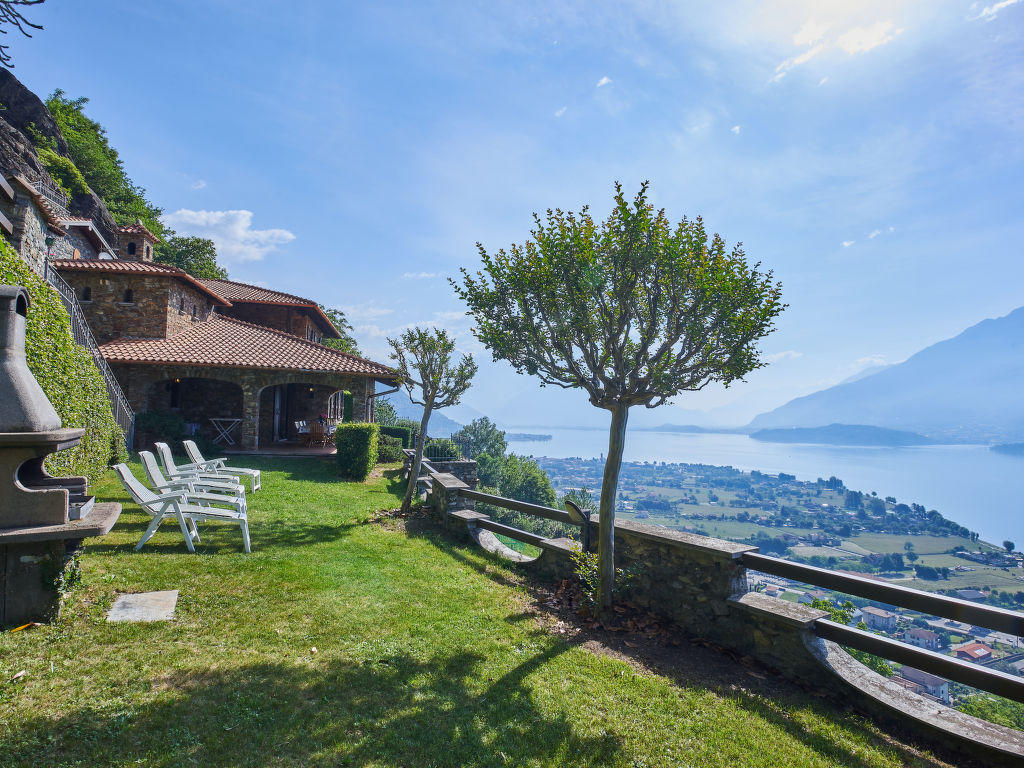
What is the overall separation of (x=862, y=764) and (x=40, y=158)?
1490 inches

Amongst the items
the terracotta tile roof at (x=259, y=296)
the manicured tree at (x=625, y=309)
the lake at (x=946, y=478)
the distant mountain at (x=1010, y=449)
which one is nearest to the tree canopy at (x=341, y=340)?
the terracotta tile roof at (x=259, y=296)

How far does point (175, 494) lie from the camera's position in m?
6.17

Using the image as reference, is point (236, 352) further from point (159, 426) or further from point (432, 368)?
point (432, 368)

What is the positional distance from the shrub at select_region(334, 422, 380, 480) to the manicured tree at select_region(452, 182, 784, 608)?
9.34 meters

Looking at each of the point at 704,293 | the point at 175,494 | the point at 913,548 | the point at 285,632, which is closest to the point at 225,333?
the point at 175,494

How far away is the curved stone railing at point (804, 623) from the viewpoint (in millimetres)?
3393

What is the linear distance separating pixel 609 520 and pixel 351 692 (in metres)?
3.22

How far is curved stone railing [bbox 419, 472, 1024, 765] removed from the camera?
11.1ft

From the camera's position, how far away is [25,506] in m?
3.78

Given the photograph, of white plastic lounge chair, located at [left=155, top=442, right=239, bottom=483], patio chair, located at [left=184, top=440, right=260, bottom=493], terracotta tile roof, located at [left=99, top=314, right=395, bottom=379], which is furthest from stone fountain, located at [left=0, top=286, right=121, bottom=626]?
terracotta tile roof, located at [left=99, top=314, right=395, bottom=379]

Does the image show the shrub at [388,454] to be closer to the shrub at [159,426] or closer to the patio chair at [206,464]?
the shrub at [159,426]

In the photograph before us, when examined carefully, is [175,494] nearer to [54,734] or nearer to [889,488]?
[54,734]

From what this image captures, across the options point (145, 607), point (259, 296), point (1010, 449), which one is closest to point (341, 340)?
point (259, 296)

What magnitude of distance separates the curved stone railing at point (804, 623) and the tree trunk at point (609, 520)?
17.0 inches
